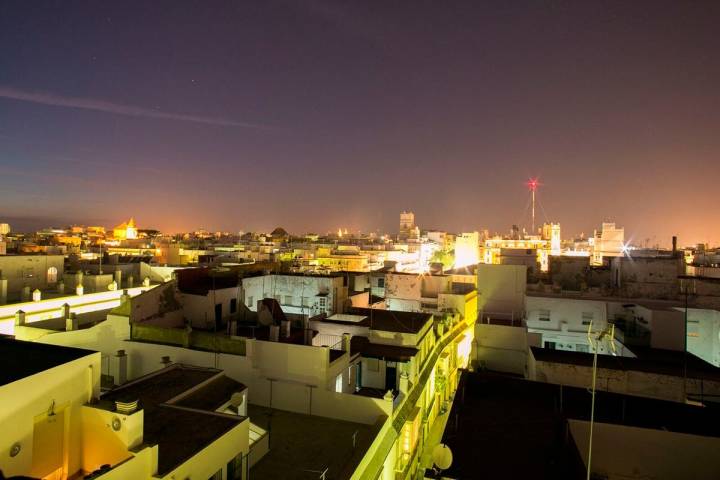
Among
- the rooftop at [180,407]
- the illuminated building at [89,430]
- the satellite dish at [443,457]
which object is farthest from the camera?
the satellite dish at [443,457]

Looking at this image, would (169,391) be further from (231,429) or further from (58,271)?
(58,271)

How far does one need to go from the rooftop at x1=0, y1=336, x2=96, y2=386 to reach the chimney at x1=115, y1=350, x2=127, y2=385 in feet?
16.1

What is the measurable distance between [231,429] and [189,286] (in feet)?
46.2

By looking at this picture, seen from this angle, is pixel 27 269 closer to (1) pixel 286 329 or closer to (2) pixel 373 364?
(1) pixel 286 329

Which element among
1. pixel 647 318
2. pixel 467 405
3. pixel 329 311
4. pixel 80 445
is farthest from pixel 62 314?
pixel 647 318

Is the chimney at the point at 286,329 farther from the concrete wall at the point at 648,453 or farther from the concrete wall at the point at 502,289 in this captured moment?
the concrete wall at the point at 502,289

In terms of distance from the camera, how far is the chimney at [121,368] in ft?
43.9

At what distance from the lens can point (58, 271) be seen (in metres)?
24.6

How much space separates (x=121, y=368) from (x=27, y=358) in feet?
20.7

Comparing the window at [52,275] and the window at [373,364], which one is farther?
the window at [52,275]

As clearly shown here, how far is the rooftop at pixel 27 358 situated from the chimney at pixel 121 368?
4.92 m

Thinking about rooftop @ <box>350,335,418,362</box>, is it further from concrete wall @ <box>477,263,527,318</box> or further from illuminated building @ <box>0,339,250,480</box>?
concrete wall @ <box>477,263,527,318</box>

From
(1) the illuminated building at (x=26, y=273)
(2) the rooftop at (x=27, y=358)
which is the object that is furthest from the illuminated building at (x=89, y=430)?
(1) the illuminated building at (x=26, y=273)

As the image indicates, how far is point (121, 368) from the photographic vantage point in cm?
1348
